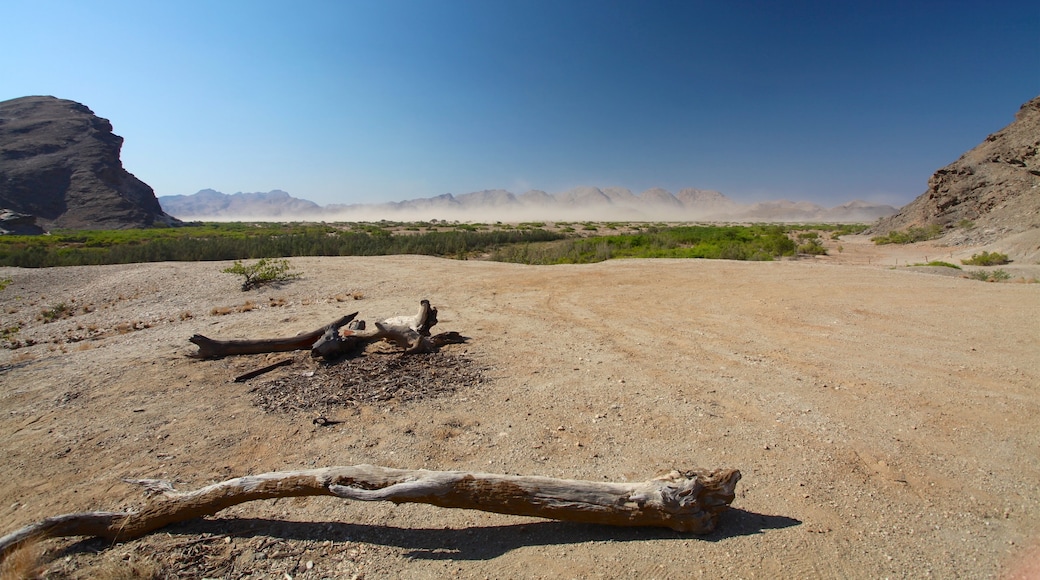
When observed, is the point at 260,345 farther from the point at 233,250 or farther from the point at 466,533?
the point at 233,250

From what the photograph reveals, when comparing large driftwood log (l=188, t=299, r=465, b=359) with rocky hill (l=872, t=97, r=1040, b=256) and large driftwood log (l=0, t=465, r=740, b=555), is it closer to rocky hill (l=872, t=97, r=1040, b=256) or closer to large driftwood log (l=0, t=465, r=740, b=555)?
large driftwood log (l=0, t=465, r=740, b=555)

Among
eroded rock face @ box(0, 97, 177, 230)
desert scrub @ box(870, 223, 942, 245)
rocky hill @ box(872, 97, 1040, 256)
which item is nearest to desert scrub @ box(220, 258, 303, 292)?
rocky hill @ box(872, 97, 1040, 256)

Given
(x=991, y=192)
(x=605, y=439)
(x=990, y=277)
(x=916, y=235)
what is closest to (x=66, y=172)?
(x=605, y=439)

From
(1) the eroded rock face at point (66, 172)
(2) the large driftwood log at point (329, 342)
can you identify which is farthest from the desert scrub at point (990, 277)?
(1) the eroded rock face at point (66, 172)

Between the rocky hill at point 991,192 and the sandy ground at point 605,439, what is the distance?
2138 centimetres

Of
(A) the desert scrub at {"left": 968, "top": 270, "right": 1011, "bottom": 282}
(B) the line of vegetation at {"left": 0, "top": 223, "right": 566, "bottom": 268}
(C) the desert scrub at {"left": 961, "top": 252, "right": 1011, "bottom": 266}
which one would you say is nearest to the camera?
(A) the desert scrub at {"left": 968, "top": 270, "right": 1011, "bottom": 282}

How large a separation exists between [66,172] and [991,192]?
99381mm

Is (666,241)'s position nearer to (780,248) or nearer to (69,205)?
(780,248)

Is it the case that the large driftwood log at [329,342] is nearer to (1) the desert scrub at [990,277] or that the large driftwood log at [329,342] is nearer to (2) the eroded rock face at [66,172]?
(1) the desert scrub at [990,277]

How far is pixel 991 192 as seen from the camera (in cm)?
2805

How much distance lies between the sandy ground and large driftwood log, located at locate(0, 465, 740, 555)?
112 millimetres

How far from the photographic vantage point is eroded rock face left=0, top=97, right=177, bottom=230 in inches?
2338

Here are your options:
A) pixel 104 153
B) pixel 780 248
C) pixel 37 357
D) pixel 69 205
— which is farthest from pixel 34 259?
pixel 104 153

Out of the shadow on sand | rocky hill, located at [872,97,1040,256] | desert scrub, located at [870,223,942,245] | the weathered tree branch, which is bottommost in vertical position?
the shadow on sand
